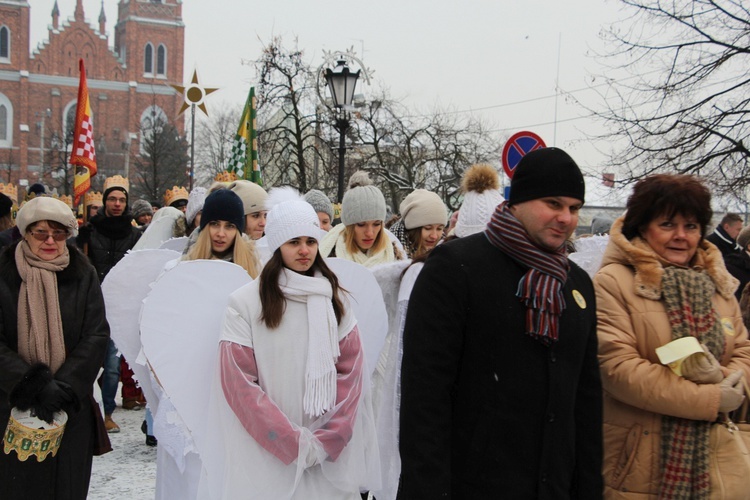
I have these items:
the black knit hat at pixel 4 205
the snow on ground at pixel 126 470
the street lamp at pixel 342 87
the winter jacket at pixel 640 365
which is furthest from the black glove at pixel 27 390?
the street lamp at pixel 342 87

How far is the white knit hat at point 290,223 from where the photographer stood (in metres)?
3.83

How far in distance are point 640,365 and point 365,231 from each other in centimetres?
270

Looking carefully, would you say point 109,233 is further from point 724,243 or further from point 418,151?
point 418,151

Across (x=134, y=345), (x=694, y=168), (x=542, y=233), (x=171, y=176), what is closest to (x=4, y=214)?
Answer: (x=134, y=345)

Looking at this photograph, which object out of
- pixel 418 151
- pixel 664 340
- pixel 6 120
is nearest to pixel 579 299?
pixel 664 340

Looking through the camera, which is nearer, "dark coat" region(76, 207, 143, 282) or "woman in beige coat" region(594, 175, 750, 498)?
"woman in beige coat" region(594, 175, 750, 498)

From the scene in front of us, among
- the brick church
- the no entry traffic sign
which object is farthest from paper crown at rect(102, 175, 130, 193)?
the brick church

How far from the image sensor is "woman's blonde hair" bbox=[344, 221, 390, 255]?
18.2 ft

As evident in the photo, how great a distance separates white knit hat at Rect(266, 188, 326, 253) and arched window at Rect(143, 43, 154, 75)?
91.1 metres

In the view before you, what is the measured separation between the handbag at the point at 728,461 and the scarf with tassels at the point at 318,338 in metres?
1.63

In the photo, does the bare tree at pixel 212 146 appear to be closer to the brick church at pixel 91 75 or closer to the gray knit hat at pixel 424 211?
the brick church at pixel 91 75

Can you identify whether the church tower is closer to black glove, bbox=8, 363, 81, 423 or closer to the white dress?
black glove, bbox=8, 363, 81, 423

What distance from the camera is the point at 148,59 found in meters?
89.3

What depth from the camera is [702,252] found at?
348 centimetres
